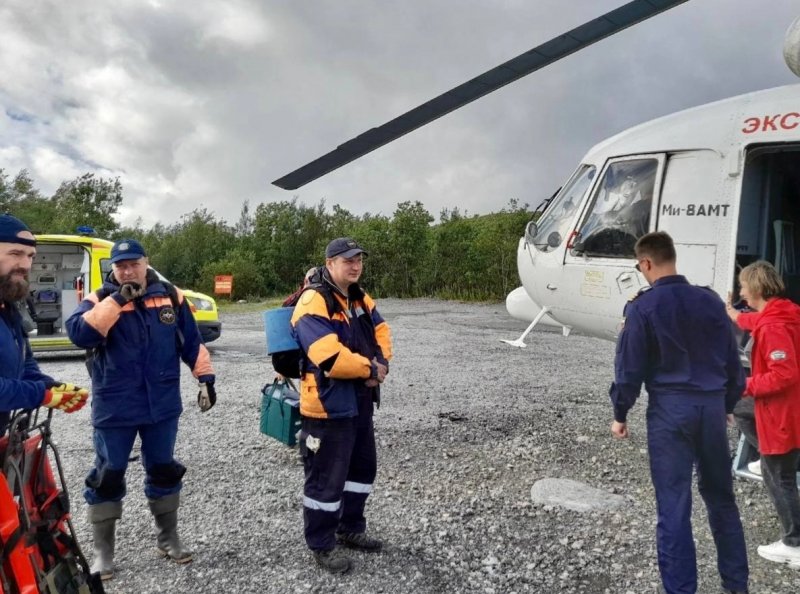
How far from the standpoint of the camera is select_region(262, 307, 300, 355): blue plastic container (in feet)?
12.4

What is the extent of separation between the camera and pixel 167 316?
3.55 meters

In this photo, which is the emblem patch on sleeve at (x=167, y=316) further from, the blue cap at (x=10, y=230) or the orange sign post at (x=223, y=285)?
the orange sign post at (x=223, y=285)

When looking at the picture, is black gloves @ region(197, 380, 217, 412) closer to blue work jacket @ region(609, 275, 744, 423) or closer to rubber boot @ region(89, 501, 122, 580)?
rubber boot @ region(89, 501, 122, 580)

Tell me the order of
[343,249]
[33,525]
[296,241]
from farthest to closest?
[296,241]
[343,249]
[33,525]

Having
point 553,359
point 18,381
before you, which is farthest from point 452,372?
point 18,381

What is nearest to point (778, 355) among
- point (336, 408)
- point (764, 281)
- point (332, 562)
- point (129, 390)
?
point (764, 281)

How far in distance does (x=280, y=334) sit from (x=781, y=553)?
324 cm

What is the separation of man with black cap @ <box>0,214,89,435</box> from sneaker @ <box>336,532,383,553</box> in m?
1.82

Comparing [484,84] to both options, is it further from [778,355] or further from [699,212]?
[778,355]

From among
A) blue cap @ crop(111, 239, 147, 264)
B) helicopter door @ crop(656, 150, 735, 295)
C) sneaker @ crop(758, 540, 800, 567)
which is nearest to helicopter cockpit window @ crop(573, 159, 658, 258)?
helicopter door @ crop(656, 150, 735, 295)

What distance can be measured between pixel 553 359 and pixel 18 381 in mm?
9325

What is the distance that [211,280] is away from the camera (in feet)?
99.3

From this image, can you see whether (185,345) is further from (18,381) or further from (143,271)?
(18,381)

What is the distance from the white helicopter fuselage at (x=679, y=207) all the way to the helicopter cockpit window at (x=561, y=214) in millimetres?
13
